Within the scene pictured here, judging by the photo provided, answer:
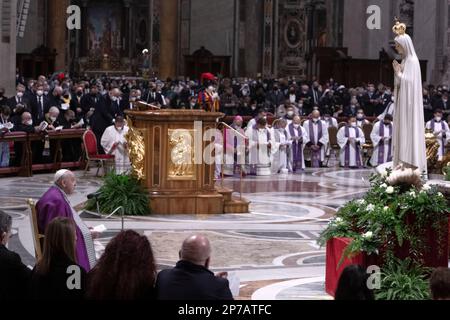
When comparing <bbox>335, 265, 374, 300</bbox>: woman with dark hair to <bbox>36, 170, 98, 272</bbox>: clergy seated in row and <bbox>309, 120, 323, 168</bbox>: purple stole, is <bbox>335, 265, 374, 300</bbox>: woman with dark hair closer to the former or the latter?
<bbox>36, 170, 98, 272</bbox>: clergy seated in row

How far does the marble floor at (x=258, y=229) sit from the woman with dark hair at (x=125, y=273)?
1.39 m

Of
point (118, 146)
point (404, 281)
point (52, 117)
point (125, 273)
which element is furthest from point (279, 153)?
point (125, 273)

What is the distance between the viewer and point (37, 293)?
7445mm

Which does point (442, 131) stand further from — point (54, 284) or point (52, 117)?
point (54, 284)

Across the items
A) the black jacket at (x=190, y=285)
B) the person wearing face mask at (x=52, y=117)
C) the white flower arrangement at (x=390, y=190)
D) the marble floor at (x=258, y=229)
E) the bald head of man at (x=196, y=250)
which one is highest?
the person wearing face mask at (x=52, y=117)

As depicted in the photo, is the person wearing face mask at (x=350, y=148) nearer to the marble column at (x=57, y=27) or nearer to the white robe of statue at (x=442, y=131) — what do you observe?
the white robe of statue at (x=442, y=131)

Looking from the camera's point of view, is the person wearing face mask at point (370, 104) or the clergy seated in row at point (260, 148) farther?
the person wearing face mask at point (370, 104)

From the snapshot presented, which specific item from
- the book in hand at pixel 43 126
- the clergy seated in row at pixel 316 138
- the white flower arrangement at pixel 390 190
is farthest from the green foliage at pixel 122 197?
the clergy seated in row at pixel 316 138

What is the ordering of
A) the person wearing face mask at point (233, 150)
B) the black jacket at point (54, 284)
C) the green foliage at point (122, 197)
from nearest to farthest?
1. the black jacket at point (54, 284)
2. the green foliage at point (122, 197)
3. the person wearing face mask at point (233, 150)

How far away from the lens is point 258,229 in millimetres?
15773

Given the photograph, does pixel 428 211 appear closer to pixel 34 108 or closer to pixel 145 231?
pixel 145 231

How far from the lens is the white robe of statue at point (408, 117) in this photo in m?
14.5

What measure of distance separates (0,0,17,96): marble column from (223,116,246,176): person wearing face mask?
6736mm

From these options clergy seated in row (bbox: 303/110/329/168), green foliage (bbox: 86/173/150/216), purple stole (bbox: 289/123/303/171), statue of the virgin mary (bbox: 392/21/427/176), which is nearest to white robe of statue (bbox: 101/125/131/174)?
purple stole (bbox: 289/123/303/171)
